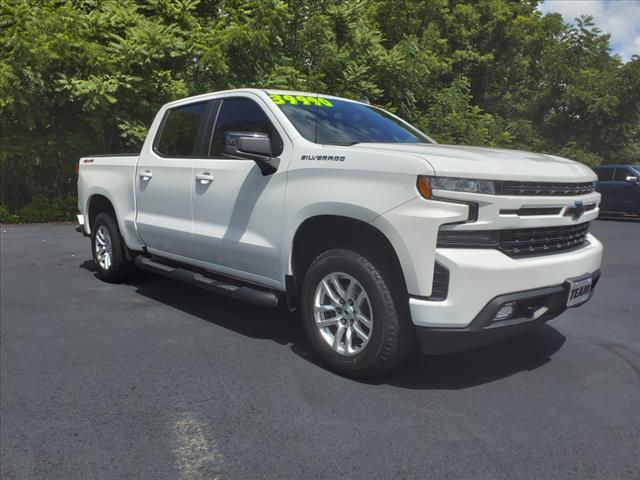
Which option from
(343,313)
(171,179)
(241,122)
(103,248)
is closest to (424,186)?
(343,313)

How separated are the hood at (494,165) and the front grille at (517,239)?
0.30 meters

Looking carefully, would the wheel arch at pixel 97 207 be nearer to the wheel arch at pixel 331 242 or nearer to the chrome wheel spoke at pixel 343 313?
the wheel arch at pixel 331 242

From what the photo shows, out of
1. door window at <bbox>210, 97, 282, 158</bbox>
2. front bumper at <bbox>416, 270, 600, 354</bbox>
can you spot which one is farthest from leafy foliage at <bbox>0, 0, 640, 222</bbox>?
front bumper at <bbox>416, 270, 600, 354</bbox>

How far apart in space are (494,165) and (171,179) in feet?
9.53

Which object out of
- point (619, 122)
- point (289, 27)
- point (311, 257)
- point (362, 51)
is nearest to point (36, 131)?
point (289, 27)

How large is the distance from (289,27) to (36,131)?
6534 mm

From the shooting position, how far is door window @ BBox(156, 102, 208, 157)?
499cm

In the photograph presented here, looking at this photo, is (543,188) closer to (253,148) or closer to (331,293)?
(331,293)

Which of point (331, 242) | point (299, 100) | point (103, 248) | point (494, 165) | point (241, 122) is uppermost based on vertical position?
point (299, 100)

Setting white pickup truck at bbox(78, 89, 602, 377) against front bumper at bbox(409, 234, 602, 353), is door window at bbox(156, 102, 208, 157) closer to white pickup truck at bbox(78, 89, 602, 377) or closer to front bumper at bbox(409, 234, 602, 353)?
white pickup truck at bbox(78, 89, 602, 377)

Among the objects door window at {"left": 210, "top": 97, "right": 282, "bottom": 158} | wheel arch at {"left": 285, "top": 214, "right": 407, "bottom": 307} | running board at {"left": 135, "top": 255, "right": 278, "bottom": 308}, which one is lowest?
running board at {"left": 135, "top": 255, "right": 278, "bottom": 308}

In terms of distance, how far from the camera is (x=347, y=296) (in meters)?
3.66

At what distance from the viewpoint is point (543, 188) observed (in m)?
3.42

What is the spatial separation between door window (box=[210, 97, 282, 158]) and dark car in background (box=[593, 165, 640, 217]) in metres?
13.1
